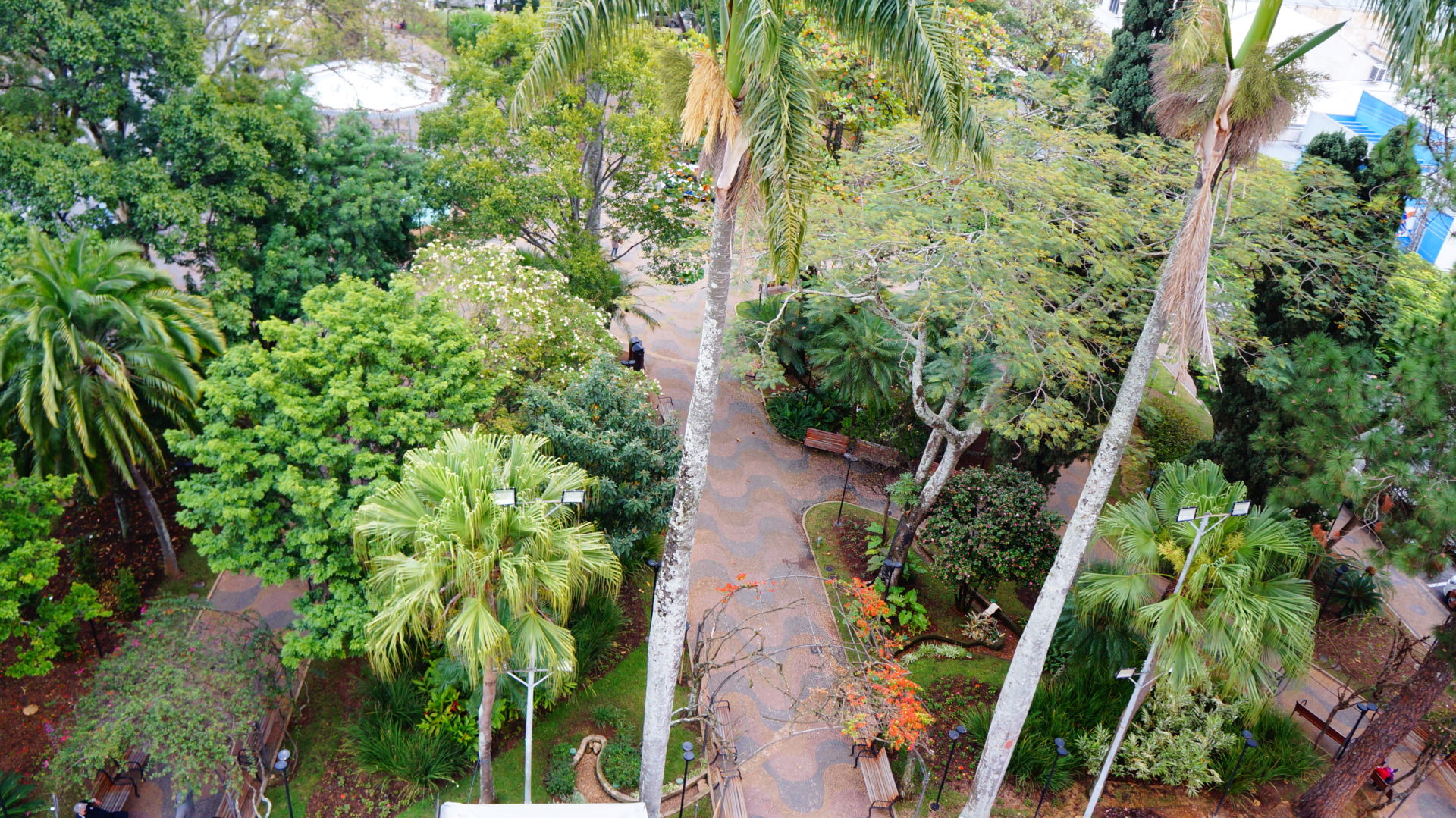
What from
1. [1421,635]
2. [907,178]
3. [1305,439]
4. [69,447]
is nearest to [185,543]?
[69,447]

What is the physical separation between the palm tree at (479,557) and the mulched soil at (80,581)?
23.9 ft

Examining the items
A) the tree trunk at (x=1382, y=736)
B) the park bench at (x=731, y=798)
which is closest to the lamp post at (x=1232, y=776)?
the tree trunk at (x=1382, y=736)

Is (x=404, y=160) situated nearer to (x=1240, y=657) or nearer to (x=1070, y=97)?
(x=1070, y=97)

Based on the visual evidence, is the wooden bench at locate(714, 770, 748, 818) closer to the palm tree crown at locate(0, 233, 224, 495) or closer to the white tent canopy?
the white tent canopy

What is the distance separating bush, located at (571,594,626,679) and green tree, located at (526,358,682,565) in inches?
36.0

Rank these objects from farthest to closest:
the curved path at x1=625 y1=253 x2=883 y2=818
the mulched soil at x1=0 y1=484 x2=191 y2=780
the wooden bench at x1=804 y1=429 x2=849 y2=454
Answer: the wooden bench at x1=804 y1=429 x2=849 y2=454 < the mulched soil at x1=0 y1=484 x2=191 y2=780 < the curved path at x1=625 y1=253 x2=883 y2=818

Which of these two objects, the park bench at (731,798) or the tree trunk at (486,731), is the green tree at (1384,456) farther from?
the tree trunk at (486,731)

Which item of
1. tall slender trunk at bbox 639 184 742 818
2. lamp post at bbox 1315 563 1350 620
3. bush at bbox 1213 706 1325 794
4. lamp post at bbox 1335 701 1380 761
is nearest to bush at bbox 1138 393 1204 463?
lamp post at bbox 1315 563 1350 620

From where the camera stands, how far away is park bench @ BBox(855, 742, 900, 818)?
14617mm

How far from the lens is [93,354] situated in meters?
15.1

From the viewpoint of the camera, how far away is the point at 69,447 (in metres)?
15.7

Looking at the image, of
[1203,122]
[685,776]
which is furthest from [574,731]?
[1203,122]

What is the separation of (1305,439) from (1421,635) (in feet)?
26.7

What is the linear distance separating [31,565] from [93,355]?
11.0ft
